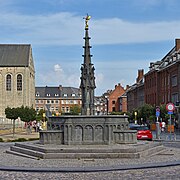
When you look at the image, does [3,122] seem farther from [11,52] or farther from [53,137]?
[53,137]

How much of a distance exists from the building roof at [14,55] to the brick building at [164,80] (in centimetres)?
2817

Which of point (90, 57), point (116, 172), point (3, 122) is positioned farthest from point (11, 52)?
point (116, 172)

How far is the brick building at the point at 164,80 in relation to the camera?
218 ft

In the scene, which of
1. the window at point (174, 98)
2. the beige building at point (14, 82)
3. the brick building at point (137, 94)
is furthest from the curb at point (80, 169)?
the brick building at point (137, 94)

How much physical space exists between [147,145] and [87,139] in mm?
2795

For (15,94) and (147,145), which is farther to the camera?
(15,94)

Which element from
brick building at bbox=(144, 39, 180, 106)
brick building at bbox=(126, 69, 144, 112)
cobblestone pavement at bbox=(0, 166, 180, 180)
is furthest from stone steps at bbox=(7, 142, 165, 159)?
brick building at bbox=(126, 69, 144, 112)

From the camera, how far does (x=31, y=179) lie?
12.9m

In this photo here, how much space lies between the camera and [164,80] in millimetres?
74812

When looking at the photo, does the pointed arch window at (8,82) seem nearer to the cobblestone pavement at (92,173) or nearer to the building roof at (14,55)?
the building roof at (14,55)

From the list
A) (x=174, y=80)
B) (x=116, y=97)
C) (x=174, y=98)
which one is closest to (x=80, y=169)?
(x=174, y=98)

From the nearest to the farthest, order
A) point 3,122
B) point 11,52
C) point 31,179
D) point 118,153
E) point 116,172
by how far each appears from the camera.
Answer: point 31,179
point 116,172
point 118,153
point 3,122
point 11,52

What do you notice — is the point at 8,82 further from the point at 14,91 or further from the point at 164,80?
the point at 164,80

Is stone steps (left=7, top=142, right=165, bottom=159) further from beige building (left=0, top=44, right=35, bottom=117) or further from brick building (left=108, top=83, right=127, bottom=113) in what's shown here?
brick building (left=108, top=83, right=127, bottom=113)
